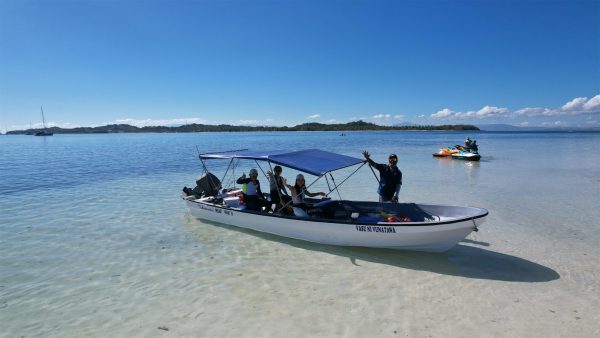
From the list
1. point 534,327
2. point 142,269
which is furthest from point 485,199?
point 142,269

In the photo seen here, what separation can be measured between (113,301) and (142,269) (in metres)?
1.48

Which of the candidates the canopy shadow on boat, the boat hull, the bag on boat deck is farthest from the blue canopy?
the canopy shadow on boat

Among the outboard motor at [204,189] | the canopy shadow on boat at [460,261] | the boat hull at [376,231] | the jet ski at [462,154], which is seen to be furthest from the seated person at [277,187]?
the jet ski at [462,154]

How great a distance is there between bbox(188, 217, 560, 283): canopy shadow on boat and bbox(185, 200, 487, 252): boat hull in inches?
9.5

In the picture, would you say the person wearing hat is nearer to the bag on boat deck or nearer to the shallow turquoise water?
the shallow turquoise water

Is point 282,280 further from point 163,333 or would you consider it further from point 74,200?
point 74,200

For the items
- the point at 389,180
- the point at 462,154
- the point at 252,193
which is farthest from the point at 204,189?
the point at 462,154

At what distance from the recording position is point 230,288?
23.4 ft

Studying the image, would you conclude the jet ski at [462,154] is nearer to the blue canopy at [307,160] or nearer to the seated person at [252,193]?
the blue canopy at [307,160]

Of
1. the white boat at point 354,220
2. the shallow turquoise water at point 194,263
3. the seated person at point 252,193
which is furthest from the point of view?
the seated person at point 252,193

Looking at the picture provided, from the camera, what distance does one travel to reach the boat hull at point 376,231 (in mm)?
7742

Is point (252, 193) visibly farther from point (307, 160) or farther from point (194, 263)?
point (194, 263)

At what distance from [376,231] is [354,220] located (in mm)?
682

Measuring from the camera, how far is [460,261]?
8.29 metres
